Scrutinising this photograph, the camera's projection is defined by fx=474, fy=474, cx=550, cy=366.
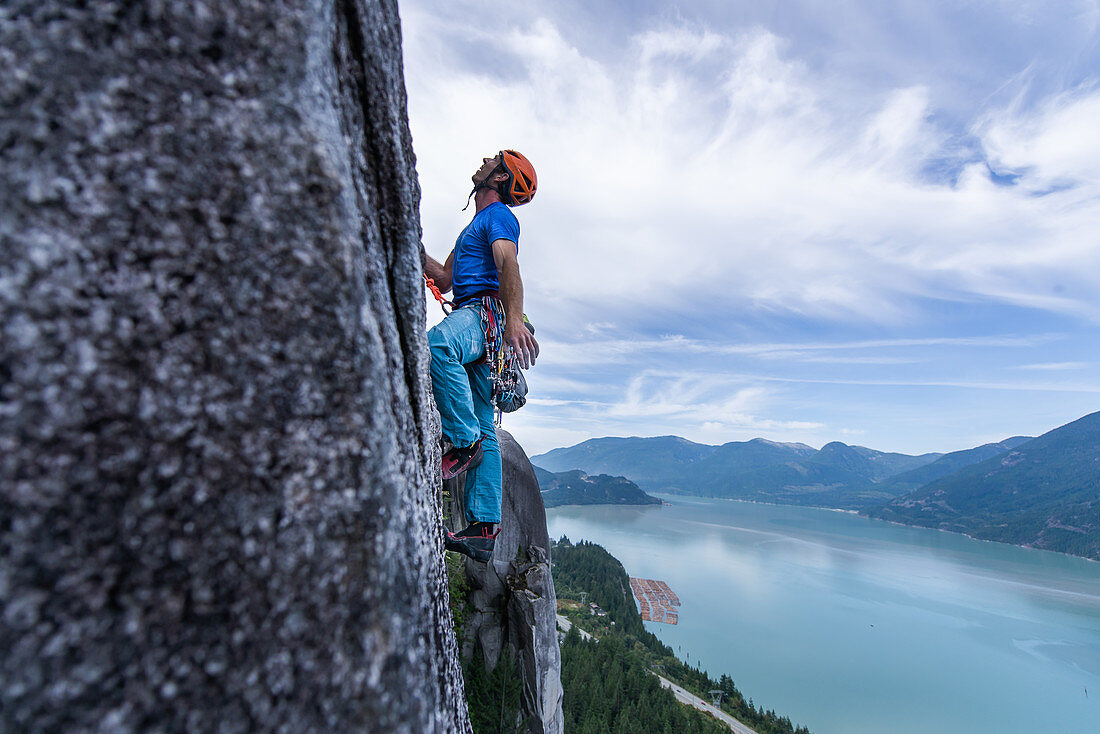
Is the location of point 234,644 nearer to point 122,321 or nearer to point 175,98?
point 122,321

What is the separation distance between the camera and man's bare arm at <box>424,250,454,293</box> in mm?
3229

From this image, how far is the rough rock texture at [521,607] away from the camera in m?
8.94

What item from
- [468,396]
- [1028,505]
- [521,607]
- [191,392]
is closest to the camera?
[191,392]

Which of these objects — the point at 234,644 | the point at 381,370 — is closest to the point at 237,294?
the point at 381,370

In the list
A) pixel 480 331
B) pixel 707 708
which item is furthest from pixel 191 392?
pixel 707 708

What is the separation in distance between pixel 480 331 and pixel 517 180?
3.79 feet

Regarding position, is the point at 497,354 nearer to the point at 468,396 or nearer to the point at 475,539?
the point at 468,396

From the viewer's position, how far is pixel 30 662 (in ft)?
2.15

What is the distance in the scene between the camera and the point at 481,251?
2.90 metres

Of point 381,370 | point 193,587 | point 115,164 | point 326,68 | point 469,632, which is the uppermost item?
point 326,68

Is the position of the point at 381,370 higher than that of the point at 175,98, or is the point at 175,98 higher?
the point at 175,98

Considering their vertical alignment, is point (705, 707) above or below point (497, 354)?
below

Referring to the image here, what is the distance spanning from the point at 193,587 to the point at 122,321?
0.46m

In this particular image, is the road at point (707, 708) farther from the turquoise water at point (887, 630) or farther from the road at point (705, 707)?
the turquoise water at point (887, 630)
